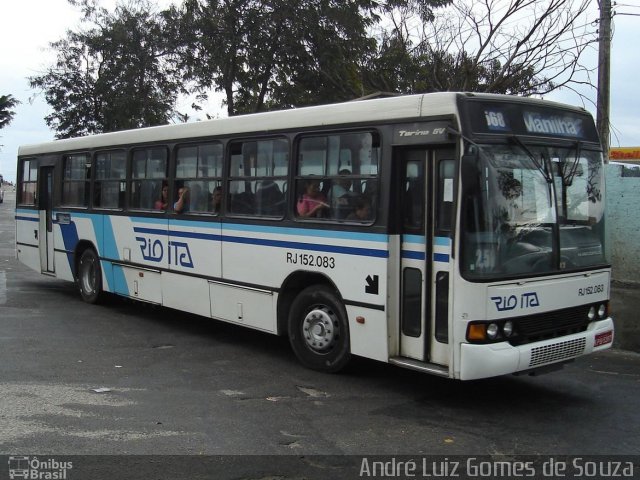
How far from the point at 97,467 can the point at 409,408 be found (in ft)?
8.95

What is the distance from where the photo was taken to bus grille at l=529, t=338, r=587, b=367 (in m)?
5.67

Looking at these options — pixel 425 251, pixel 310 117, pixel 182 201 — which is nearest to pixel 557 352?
pixel 425 251

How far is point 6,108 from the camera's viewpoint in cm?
6275

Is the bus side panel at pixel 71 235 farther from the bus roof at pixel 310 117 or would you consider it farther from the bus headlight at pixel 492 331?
the bus headlight at pixel 492 331

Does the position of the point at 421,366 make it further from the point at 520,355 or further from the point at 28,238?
the point at 28,238

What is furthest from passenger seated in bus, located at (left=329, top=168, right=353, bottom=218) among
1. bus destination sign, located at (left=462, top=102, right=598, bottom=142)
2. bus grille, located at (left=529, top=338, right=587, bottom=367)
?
bus grille, located at (left=529, top=338, right=587, bottom=367)

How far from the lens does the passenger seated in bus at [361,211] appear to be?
6343mm

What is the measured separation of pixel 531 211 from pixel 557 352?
4.18 ft

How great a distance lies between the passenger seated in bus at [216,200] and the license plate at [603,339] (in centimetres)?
451

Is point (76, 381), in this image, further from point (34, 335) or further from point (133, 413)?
point (34, 335)

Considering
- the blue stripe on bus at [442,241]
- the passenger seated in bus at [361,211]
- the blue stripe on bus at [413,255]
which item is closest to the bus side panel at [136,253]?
the passenger seated in bus at [361,211]

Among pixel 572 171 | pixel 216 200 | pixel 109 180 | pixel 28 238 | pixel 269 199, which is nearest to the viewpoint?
pixel 572 171

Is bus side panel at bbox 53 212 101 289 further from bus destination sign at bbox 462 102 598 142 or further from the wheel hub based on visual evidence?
bus destination sign at bbox 462 102 598 142

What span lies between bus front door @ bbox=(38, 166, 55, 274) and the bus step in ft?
27.6
